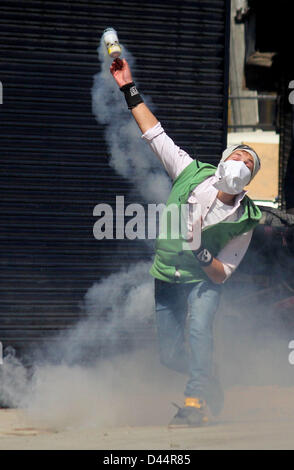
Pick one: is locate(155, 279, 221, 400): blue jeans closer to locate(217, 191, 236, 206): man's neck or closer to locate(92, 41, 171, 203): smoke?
locate(217, 191, 236, 206): man's neck

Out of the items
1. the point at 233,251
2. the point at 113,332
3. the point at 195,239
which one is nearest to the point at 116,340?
the point at 113,332

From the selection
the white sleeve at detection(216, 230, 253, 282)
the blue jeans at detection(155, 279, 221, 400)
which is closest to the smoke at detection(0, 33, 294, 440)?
the blue jeans at detection(155, 279, 221, 400)

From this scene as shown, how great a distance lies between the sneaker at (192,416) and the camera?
15.7ft

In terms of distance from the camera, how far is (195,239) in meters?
4.93

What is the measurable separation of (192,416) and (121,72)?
2317mm

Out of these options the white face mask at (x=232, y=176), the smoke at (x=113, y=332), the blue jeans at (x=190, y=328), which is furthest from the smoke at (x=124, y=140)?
the white face mask at (x=232, y=176)

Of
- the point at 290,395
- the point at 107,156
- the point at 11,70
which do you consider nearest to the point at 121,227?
the point at 107,156

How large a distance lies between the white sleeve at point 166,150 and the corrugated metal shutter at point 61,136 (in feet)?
5.28

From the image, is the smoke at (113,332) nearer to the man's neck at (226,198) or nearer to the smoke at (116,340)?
the smoke at (116,340)

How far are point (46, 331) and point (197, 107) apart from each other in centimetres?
245

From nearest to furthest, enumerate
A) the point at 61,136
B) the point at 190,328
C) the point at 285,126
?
the point at 190,328
the point at 61,136
the point at 285,126

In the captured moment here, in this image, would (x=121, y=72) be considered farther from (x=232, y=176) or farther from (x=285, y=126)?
(x=285, y=126)

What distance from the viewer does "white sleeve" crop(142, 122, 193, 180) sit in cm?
509

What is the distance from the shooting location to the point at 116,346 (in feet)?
22.3
